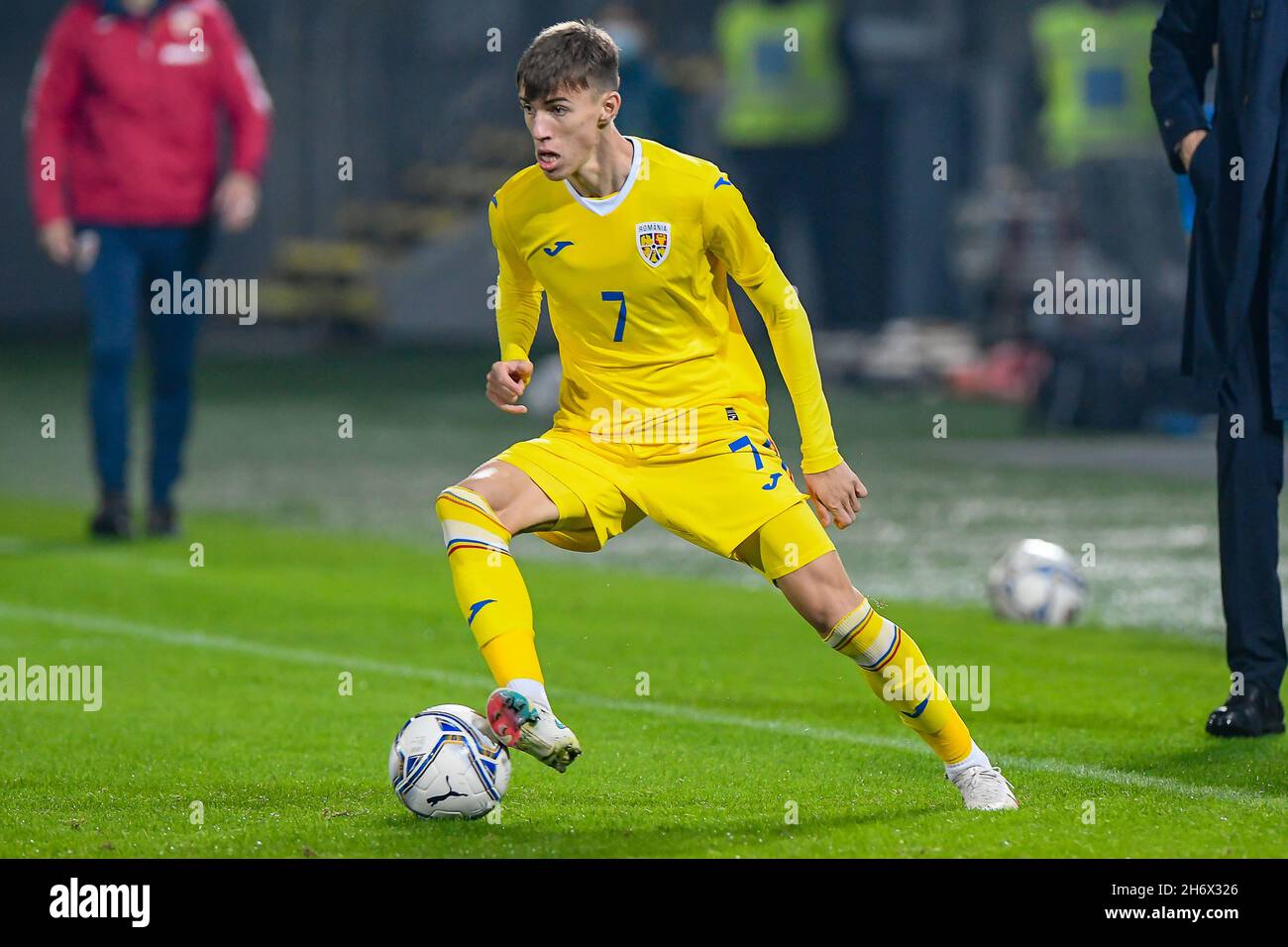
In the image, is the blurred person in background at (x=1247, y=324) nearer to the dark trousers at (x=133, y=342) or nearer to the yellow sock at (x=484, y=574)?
the yellow sock at (x=484, y=574)

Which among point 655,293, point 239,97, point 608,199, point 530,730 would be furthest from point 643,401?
point 239,97

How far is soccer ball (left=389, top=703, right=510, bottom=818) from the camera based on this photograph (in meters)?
4.82

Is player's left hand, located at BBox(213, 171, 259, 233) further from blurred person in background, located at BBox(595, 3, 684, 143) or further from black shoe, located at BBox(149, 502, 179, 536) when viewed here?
blurred person in background, located at BBox(595, 3, 684, 143)

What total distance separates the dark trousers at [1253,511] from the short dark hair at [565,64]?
2.16m

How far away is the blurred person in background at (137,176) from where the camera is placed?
34.6ft

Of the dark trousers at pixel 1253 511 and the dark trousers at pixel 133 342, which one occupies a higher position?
the dark trousers at pixel 133 342

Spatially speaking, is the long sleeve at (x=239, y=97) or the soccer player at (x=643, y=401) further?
the long sleeve at (x=239, y=97)

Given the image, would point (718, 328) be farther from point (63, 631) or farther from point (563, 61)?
point (63, 631)

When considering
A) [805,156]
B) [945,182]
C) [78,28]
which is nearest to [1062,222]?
[805,156]

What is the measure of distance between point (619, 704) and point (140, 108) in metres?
5.45

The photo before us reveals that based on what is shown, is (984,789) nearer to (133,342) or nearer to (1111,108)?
(133,342)

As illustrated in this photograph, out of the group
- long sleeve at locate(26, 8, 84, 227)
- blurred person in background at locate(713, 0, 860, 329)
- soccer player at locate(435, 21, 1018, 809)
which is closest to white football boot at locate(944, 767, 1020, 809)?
soccer player at locate(435, 21, 1018, 809)

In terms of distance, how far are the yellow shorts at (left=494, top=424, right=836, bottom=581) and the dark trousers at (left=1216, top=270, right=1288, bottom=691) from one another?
1546 mm

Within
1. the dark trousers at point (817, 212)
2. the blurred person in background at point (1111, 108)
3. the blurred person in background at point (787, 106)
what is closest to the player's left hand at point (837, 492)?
the blurred person in background at point (1111, 108)
